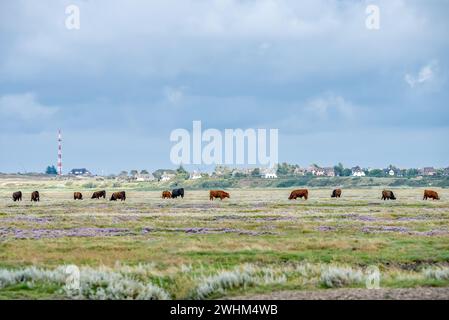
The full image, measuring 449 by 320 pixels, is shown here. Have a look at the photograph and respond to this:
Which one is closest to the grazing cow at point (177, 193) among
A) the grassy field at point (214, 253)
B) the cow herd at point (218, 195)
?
the cow herd at point (218, 195)

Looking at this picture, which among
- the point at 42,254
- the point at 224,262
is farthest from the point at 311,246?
the point at 42,254

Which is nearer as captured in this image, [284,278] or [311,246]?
[284,278]

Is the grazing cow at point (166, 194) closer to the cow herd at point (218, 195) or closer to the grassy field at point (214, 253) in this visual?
the cow herd at point (218, 195)

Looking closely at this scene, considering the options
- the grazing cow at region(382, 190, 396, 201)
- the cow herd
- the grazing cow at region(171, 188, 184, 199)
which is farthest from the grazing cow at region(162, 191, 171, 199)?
the grazing cow at region(382, 190, 396, 201)

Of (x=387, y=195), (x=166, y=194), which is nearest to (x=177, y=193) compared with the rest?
(x=166, y=194)

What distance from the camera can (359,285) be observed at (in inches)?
731

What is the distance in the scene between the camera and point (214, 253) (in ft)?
90.6

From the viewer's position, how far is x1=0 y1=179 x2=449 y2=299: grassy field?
61.9ft

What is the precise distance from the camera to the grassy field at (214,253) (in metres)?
18.9

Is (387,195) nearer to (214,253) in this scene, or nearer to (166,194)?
(166,194)

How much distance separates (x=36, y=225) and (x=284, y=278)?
2775 centimetres

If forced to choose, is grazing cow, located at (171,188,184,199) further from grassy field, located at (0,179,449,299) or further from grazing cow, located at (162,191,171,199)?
grassy field, located at (0,179,449,299)

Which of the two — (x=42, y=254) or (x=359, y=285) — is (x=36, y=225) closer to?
(x=42, y=254)
